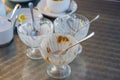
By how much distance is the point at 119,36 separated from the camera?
82 cm

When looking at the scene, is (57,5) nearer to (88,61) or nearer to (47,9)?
Answer: (47,9)

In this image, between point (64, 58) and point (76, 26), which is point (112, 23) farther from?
point (64, 58)

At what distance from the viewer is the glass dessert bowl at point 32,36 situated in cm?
68

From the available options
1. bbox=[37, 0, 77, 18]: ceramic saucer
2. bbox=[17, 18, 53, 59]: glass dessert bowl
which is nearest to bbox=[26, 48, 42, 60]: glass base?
bbox=[17, 18, 53, 59]: glass dessert bowl

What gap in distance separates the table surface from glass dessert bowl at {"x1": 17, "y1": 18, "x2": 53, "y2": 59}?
0.07 ft

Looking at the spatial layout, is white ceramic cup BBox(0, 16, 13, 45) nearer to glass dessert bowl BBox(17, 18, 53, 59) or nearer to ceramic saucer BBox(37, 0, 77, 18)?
glass dessert bowl BBox(17, 18, 53, 59)

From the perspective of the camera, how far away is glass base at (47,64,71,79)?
67 cm

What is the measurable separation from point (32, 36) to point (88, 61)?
167 mm

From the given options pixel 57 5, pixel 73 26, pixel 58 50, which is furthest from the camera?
pixel 57 5

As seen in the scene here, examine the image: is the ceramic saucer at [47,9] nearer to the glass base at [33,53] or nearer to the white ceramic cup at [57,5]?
the white ceramic cup at [57,5]

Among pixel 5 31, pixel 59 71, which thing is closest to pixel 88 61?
pixel 59 71

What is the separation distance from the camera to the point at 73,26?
0.78 m

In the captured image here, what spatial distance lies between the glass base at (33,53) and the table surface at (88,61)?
0.01 meters

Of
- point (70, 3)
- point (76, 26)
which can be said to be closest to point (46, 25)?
point (76, 26)
